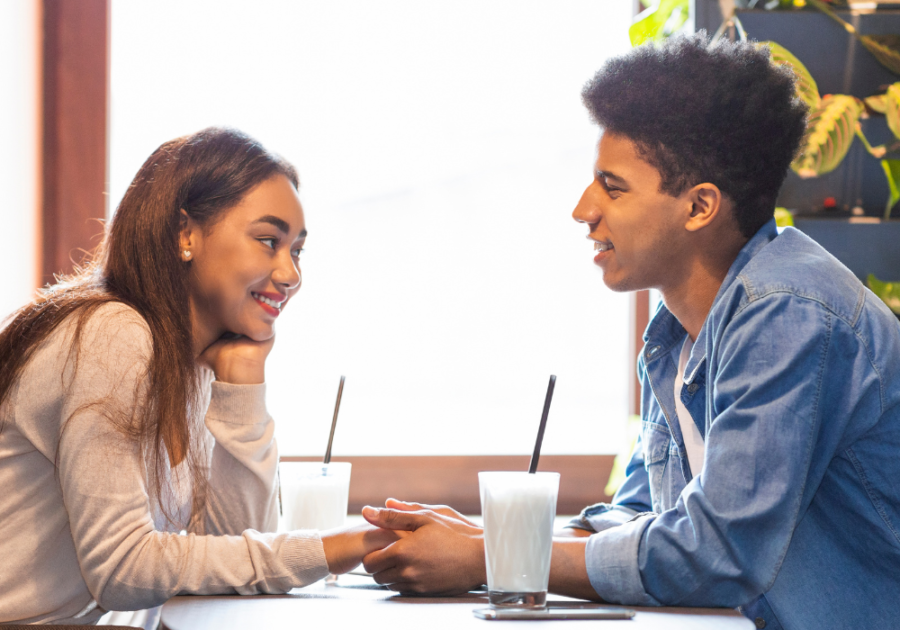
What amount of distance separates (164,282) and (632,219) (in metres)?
0.74

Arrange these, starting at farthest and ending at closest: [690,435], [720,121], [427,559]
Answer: [690,435] < [720,121] < [427,559]

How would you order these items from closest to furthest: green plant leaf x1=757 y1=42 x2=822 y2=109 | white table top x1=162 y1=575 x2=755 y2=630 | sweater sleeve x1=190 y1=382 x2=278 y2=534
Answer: white table top x1=162 y1=575 x2=755 y2=630 < sweater sleeve x1=190 y1=382 x2=278 y2=534 < green plant leaf x1=757 y1=42 x2=822 y2=109

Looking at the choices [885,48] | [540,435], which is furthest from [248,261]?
[885,48]

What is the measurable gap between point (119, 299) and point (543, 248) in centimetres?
125

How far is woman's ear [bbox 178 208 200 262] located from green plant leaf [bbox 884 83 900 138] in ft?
4.89

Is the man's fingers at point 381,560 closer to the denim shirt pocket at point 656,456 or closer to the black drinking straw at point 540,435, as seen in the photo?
the black drinking straw at point 540,435

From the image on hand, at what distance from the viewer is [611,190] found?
51.1 inches

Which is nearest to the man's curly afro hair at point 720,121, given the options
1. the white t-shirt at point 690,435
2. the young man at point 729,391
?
the young man at point 729,391

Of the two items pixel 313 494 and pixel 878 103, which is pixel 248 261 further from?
pixel 878 103

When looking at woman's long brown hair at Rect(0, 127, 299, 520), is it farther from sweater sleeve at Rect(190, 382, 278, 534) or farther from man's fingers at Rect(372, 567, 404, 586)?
man's fingers at Rect(372, 567, 404, 586)

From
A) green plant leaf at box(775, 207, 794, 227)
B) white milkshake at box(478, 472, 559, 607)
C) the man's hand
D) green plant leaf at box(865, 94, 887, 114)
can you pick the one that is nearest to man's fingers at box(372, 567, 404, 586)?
the man's hand

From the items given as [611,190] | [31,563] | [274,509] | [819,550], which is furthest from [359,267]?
[819,550]

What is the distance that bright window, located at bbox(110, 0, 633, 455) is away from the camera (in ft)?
7.22

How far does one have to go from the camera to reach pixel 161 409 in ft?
3.81
